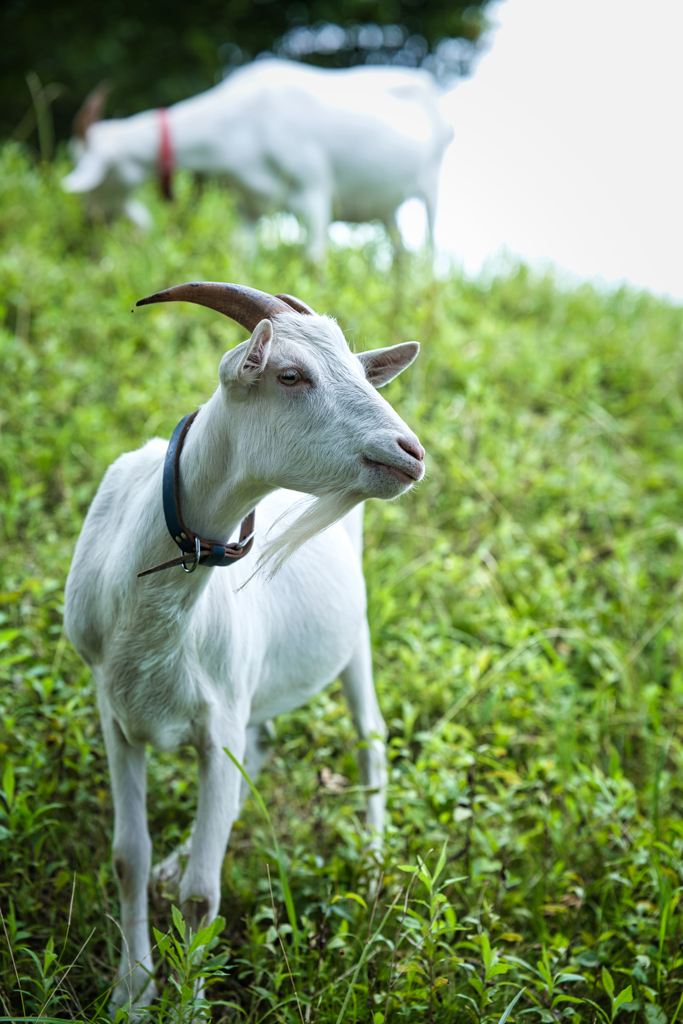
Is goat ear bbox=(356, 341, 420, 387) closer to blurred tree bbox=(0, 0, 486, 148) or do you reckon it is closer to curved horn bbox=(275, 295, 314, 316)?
curved horn bbox=(275, 295, 314, 316)

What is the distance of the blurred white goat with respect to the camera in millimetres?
5715

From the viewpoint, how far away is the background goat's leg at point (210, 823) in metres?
1.83

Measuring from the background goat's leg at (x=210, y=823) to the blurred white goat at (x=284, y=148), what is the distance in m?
4.48

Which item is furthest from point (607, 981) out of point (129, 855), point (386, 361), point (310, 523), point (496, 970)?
point (386, 361)

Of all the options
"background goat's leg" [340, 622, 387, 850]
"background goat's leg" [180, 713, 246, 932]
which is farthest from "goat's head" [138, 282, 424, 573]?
"background goat's leg" [340, 622, 387, 850]

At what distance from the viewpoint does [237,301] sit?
1505 mm

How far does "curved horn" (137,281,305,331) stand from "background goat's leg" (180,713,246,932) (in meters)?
0.97

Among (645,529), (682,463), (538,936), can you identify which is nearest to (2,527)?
(538,936)

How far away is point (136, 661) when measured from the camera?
1788 mm

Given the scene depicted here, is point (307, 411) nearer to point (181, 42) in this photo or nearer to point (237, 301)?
point (237, 301)

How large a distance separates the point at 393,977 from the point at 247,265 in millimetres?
4450

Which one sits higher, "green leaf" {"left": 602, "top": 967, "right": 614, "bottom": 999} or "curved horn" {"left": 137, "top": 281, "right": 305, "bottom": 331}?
"curved horn" {"left": 137, "top": 281, "right": 305, "bottom": 331}

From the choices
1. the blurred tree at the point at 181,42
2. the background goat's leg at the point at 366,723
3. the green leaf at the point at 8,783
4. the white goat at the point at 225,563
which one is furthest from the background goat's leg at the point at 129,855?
the blurred tree at the point at 181,42

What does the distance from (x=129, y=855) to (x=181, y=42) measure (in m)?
10.5
